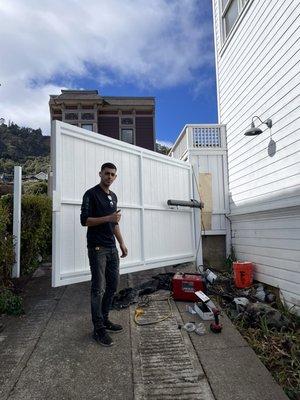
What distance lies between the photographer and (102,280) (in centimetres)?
347

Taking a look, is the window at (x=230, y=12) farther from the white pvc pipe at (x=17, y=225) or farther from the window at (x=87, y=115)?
the window at (x=87, y=115)

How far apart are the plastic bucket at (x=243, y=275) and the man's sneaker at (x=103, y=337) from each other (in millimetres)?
3403

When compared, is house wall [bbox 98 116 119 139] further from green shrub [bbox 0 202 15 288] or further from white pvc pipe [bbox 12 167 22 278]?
green shrub [bbox 0 202 15 288]

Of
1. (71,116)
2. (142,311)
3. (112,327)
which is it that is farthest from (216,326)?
(71,116)

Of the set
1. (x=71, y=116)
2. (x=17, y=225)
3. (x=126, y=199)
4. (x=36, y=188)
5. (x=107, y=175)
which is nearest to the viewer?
(x=107, y=175)

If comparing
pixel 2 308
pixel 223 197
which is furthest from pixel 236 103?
pixel 2 308

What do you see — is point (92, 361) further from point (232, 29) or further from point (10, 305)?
point (232, 29)

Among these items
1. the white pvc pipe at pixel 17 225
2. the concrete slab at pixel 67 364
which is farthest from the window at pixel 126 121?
the concrete slab at pixel 67 364

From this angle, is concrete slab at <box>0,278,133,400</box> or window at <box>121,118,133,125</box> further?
window at <box>121,118,133,125</box>

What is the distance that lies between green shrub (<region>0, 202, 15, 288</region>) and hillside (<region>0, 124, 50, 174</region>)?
38.4 metres

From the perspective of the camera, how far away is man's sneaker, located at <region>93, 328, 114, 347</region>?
3279mm

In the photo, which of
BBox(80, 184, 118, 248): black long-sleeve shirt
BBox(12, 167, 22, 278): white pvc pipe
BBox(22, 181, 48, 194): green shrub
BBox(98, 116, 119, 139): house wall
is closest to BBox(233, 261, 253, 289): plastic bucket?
BBox(80, 184, 118, 248): black long-sleeve shirt

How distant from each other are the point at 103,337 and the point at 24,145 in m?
51.5

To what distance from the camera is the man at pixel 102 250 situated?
3.38 m
